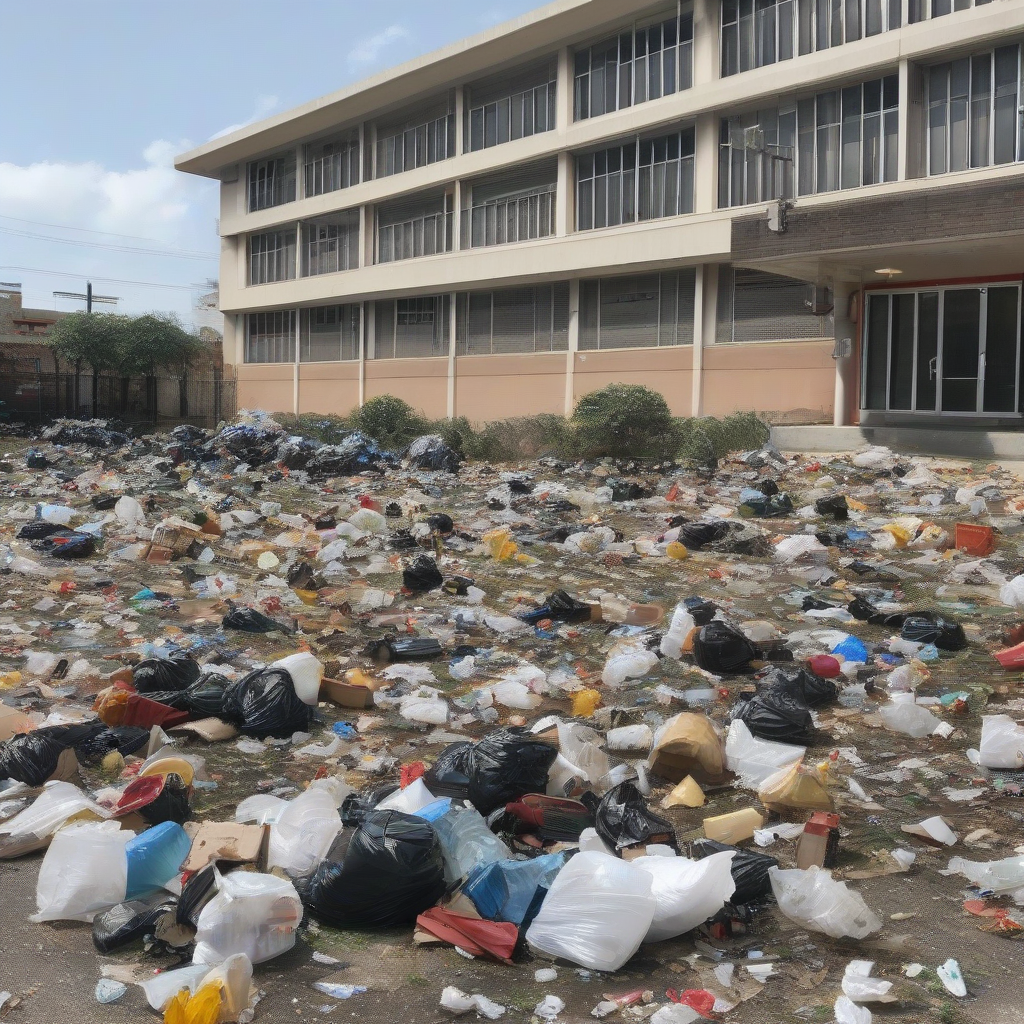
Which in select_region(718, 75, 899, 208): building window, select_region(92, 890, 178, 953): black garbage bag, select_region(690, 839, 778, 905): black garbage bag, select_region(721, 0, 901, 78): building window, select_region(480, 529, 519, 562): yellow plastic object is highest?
select_region(721, 0, 901, 78): building window

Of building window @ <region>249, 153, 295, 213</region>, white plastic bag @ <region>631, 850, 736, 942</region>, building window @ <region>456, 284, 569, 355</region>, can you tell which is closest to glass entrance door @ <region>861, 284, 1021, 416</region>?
building window @ <region>456, 284, 569, 355</region>

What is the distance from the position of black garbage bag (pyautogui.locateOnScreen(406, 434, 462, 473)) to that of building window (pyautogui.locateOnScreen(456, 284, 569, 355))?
14.9 feet

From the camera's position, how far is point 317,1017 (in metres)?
2.44

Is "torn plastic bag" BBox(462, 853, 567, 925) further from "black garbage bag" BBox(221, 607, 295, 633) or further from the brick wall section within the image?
the brick wall section

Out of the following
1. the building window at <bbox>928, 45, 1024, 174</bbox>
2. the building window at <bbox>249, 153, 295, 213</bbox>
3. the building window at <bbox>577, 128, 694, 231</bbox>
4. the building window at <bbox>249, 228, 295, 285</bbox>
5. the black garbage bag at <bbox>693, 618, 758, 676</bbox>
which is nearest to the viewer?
the black garbage bag at <bbox>693, 618, 758, 676</bbox>

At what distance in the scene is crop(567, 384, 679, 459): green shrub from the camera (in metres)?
15.0

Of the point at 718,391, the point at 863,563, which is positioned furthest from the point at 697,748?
the point at 718,391

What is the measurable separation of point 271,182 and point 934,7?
1846 centimetres

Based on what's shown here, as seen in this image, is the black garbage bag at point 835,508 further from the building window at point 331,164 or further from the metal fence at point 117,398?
the metal fence at point 117,398

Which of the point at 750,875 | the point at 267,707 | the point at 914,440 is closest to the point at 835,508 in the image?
the point at 914,440

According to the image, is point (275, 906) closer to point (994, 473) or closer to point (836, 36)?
point (994, 473)

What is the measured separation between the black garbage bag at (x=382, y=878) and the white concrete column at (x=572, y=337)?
16.9m

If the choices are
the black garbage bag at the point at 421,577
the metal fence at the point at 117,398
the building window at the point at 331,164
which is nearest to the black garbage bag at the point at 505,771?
the black garbage bag at the point at 421,577

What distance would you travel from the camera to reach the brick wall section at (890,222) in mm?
11000
